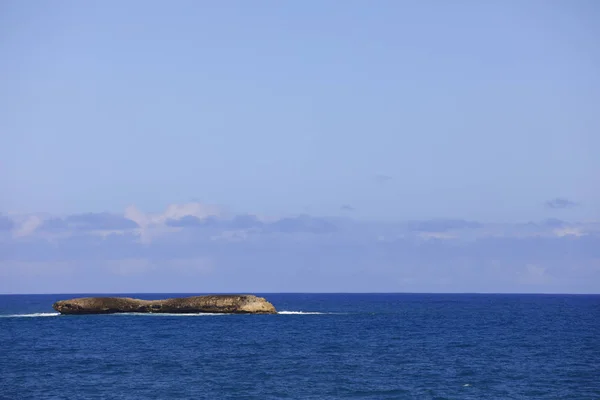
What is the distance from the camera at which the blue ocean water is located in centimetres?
5703

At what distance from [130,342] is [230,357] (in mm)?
19160

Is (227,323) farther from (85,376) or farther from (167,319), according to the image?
(85,376)

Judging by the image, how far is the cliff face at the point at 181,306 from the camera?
14988 centimetres

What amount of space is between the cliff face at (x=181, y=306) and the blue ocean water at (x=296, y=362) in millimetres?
28595

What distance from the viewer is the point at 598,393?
55.8 meters

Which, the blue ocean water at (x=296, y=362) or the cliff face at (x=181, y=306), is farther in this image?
the cliff face at (x=181, y=306)

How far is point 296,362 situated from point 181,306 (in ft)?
266

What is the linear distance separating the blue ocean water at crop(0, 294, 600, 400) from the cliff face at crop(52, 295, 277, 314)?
93.8 feet

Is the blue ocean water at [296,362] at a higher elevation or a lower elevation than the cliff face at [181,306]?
lower

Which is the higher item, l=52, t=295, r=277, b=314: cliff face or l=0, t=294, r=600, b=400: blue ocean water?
l=52, t=295, r=277, b=314: cliff face

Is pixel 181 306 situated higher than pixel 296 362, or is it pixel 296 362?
pixel 181 306

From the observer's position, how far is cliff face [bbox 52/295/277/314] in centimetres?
14988

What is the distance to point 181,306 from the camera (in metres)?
151

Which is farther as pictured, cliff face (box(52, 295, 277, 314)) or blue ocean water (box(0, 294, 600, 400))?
cliff face (box(52, 295, 277, 314))
